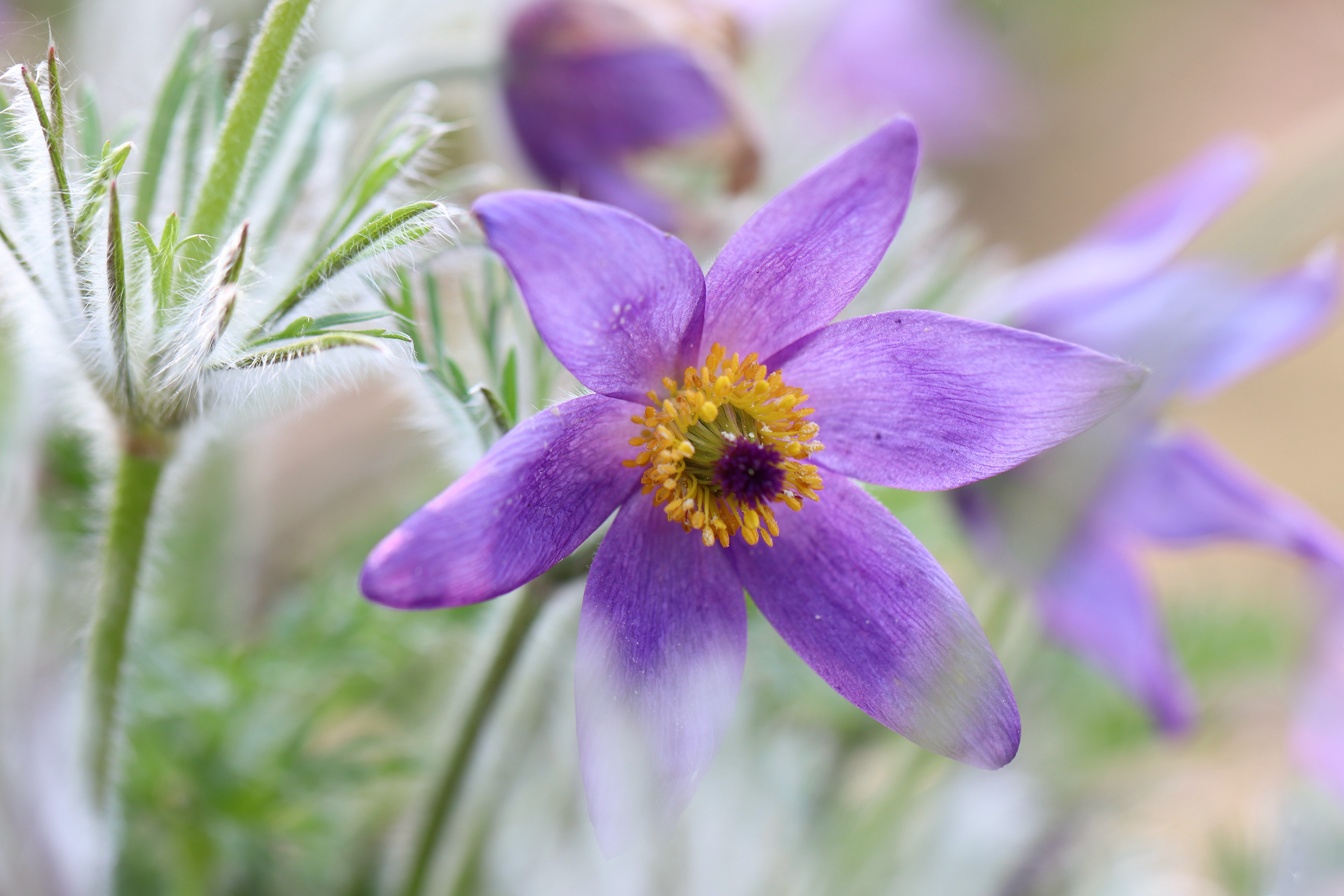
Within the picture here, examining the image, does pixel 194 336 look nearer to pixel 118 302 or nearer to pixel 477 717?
pixel 118 302

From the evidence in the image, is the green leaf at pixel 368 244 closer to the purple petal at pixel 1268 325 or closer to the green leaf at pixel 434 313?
the green leaf at pixel 434 313

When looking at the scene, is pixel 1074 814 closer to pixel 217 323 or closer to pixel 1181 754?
pixel 1181 754

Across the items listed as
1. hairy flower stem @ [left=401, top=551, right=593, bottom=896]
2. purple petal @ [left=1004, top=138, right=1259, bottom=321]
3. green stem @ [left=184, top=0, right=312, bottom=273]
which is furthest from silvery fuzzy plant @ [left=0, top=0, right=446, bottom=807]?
purple petal @ [left=1004, top=138, right=1259, bottom=321]

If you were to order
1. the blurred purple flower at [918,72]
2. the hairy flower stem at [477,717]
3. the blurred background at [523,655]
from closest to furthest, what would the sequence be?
1. the hairy flower stem at [477,717]
2. the blurred background at [523,655]
3. the blurred purple flower at [918,72]

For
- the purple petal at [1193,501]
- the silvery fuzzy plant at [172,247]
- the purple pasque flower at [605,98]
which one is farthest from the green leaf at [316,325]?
the purple petal at [1193,501]

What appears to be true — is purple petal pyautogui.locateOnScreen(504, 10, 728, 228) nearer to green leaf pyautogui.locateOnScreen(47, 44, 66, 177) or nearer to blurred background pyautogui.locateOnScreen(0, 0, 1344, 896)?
blurred background pyautogui.locateOnScreen(0, 0, 1344, 896)

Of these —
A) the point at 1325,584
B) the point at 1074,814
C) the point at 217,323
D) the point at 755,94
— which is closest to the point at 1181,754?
the point at 1074,814
